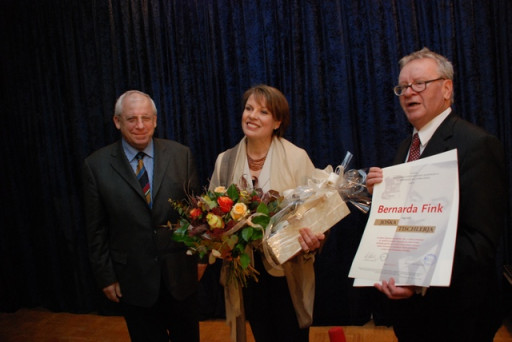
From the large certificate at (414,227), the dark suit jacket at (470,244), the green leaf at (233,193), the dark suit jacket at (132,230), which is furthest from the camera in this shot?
the dark suit jacket at (132,230)

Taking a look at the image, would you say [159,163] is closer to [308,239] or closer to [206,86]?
[308,239]

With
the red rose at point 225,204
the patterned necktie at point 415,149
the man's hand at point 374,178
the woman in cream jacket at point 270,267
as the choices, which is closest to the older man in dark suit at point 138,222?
the woman in cream jacket at point 270,267

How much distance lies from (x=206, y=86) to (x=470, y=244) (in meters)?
2.63

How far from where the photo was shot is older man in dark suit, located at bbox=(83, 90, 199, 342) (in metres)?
2.30

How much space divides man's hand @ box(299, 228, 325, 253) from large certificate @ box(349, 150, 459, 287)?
0.34 m

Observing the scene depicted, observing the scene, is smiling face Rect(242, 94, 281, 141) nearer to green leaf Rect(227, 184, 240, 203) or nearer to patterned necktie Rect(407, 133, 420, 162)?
green leaf Rect(227, 184, 240, 203)

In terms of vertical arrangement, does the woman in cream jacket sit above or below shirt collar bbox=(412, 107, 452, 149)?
below

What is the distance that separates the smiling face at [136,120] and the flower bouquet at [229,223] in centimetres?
65

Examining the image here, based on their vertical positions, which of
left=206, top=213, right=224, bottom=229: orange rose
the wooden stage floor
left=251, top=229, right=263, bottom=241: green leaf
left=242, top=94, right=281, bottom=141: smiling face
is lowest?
the wooden stage floor

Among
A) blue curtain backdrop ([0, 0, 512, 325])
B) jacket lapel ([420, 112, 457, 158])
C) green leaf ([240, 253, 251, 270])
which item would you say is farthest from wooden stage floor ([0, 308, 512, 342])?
jacket lapel ([420, 112, 457, 158])

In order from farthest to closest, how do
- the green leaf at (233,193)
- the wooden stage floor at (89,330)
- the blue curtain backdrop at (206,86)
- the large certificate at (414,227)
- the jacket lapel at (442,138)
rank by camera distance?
the wooden stage floor at (89,330), the blue curtain backdrop at (206,86), the green leaf at (233,193), the jacket lapel at (442,138), the large certificate at (414,227)

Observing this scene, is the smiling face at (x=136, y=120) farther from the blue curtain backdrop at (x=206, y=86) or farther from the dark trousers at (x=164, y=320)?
the blue curtain backdrop at (x=206, y=86)

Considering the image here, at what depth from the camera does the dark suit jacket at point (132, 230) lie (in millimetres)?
2299

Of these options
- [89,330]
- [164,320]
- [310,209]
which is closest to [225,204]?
[310,209]
